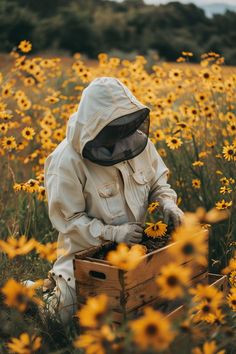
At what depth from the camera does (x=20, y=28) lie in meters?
17.8

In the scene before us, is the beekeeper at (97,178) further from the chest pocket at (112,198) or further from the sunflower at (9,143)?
the sunflower at (9,143)

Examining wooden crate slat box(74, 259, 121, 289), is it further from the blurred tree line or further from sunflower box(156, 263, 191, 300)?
the blurred tree line

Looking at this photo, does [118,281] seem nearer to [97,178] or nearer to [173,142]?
[97,178]

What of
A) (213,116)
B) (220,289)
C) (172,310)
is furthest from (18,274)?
(213,116)

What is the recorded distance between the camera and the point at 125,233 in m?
2.86

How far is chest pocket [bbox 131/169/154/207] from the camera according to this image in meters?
3.26

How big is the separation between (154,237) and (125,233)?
8.6 inches

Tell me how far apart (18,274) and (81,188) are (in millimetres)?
535

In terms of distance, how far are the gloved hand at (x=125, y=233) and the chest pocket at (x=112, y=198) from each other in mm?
190

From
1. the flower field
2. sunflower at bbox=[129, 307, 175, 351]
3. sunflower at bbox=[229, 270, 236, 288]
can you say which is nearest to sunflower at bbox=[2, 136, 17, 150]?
the flower field

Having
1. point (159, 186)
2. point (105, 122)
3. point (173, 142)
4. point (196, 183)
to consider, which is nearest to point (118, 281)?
point (105, 122)

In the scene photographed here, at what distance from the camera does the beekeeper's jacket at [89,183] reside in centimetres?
294

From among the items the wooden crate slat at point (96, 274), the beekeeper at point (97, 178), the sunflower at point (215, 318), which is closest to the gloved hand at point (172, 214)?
the beekeeper at point (97, 178)

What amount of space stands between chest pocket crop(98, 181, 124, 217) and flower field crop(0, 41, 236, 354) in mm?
185
